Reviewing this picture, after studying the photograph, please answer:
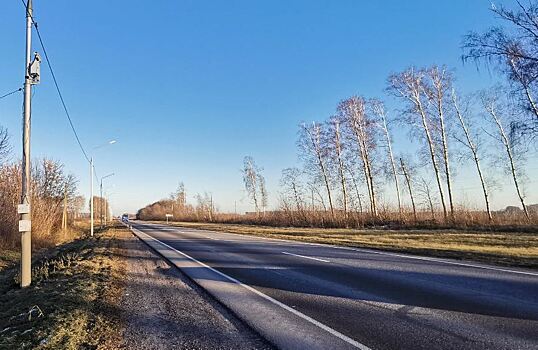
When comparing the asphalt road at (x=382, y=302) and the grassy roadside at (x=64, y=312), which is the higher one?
the grassy roadside at (x=64, y=312)

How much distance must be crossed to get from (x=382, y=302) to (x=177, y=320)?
12.0ft

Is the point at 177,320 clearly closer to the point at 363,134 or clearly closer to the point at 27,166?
the point at 27,166

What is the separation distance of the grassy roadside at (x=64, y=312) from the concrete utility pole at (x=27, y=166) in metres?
0.62

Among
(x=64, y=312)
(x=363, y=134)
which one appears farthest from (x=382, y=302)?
(x=363, y=134)

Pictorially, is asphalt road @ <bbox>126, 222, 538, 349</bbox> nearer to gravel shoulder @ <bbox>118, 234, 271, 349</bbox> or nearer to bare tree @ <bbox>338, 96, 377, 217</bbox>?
gravel shoulder @ <bbox>118, 234, 271, 349</bbox>

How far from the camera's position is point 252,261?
14.3 meters

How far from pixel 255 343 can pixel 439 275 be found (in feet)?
21.5

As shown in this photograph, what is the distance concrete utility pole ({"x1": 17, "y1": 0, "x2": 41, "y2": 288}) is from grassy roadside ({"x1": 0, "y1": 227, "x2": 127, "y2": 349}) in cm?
62

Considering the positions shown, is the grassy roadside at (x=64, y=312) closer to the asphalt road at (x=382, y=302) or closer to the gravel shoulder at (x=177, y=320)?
the gravel shoulder at (x=177, y=320)

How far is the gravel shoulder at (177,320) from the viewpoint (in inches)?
216

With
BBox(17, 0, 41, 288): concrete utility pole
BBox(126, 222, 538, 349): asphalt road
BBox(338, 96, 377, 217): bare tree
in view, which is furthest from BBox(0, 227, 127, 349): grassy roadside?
BBox(338, 96, 377, 217): bare tree

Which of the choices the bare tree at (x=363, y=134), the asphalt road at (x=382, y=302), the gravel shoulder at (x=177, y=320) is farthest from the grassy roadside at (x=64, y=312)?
the bare tree at (x=363, y=134)

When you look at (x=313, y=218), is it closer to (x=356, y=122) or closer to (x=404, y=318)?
(x=356, y=122)

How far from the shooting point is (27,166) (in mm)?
11203
